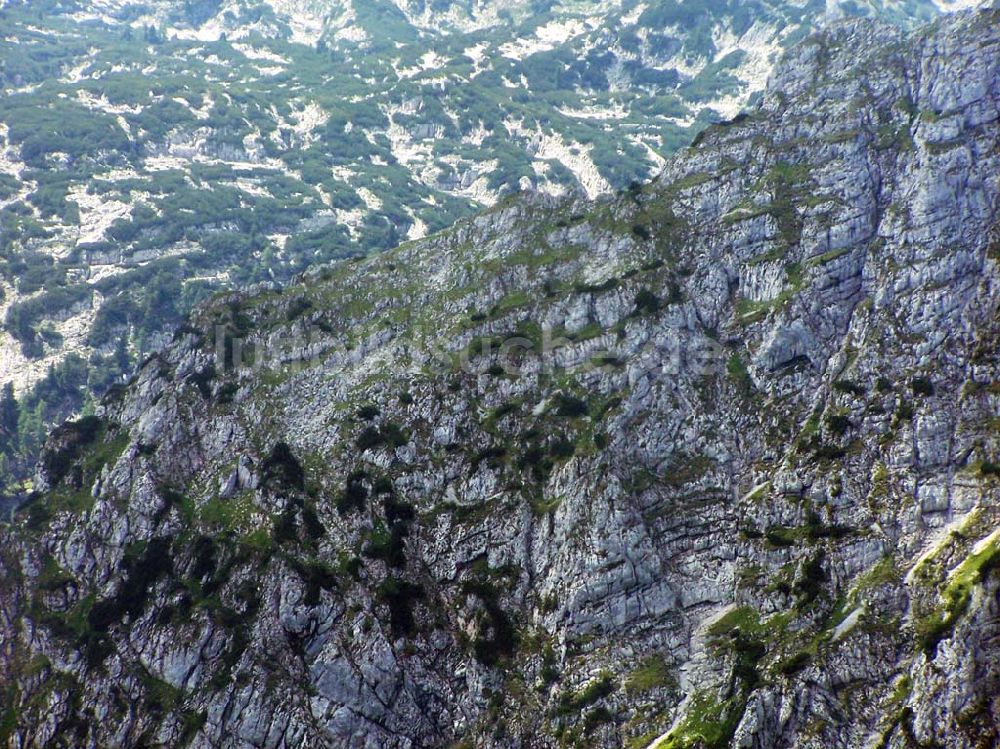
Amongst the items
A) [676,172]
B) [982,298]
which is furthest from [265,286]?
[982,298]

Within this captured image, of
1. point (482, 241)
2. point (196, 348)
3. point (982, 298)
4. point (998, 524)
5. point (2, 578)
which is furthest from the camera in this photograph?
point (482, 241)

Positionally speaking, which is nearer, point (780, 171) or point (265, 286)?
point (780, 171)

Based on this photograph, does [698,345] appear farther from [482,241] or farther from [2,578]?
[2,578]

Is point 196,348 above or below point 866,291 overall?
below

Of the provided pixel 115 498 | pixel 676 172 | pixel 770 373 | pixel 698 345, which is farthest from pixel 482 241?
pixel 115 498

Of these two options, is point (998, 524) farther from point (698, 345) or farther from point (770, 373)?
point (698, 345)

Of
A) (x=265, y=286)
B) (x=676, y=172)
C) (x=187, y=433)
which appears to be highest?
(x=676, y=172)

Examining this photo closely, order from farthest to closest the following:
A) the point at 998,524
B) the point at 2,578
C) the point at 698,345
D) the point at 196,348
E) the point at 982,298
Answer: the point at 196,348
the point at 698,345
the point at 2,578
the point at 982,298
the point at 998,524
